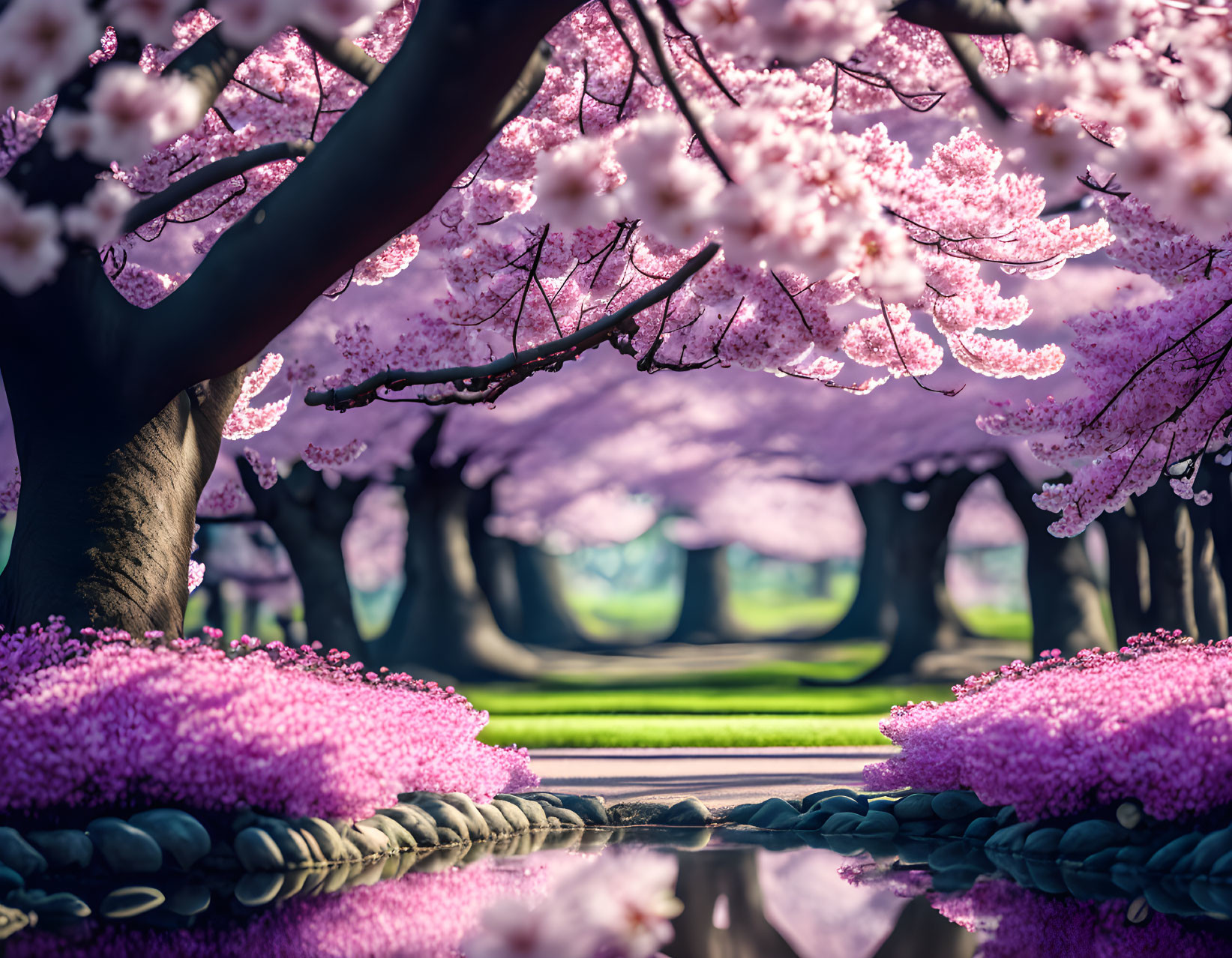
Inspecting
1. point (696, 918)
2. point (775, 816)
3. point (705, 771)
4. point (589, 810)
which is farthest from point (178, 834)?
point (705, 771)

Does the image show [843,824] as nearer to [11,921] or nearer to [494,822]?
[494,822]

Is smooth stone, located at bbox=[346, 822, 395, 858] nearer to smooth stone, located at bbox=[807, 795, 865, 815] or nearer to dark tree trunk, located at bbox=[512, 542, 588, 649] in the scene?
smooth stone, located at bbox=[807, 795, 865, 815]

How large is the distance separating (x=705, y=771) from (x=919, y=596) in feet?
41.5

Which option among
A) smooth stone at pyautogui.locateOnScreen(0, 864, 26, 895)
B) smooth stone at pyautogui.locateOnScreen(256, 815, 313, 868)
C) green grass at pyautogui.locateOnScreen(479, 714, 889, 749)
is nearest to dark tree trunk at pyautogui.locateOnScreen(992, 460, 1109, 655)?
green grass at pyautogui.locateOnScreen(479, 714, 889, 749)

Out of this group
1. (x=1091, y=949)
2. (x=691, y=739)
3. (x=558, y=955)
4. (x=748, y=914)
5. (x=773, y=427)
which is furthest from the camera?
(x=773, y=427)

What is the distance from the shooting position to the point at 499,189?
31.2 ft

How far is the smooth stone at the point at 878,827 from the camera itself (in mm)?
8766

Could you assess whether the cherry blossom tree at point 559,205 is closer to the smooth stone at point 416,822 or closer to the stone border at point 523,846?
the stone border at point 523,846

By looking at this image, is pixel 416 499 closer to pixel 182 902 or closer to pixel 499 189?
pixel 499 189

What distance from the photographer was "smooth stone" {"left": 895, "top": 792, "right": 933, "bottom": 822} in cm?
875

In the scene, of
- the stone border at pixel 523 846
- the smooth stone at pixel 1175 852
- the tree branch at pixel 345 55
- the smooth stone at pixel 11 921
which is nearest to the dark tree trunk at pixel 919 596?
the stone border at pixel 523 846

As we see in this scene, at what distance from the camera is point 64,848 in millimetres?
6574

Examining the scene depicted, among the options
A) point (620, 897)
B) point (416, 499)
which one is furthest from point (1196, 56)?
point (416, 499)

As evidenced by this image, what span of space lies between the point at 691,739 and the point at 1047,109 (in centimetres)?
981
